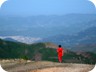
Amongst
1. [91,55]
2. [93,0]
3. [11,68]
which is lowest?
[91,55]

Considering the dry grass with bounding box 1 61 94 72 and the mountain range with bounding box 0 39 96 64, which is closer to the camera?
the dry grass with bounding box 1 61 94 72

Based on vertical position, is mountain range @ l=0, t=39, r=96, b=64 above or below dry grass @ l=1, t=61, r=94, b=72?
below

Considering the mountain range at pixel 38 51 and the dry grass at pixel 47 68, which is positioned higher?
the dry grass at pixel 47 68

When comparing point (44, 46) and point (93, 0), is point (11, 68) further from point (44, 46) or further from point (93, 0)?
point (44, 46)

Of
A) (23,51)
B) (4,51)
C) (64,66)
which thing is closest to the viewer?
(64,66)

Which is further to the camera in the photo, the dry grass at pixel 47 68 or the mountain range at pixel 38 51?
the mountain range at pixel 38 51

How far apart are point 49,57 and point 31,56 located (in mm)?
8174

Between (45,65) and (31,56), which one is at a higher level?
(45,65)

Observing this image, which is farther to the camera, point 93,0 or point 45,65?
point 45,65

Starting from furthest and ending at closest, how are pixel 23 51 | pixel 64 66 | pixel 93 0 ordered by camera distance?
1. pixel 23 51
2. pixel 64 66
3. pixel 93 0

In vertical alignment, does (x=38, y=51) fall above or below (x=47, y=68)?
below

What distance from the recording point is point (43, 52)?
538 ft

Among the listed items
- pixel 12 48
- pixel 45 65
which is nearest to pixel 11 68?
pixel 45 65

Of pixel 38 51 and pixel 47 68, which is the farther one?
pixel 38 51
